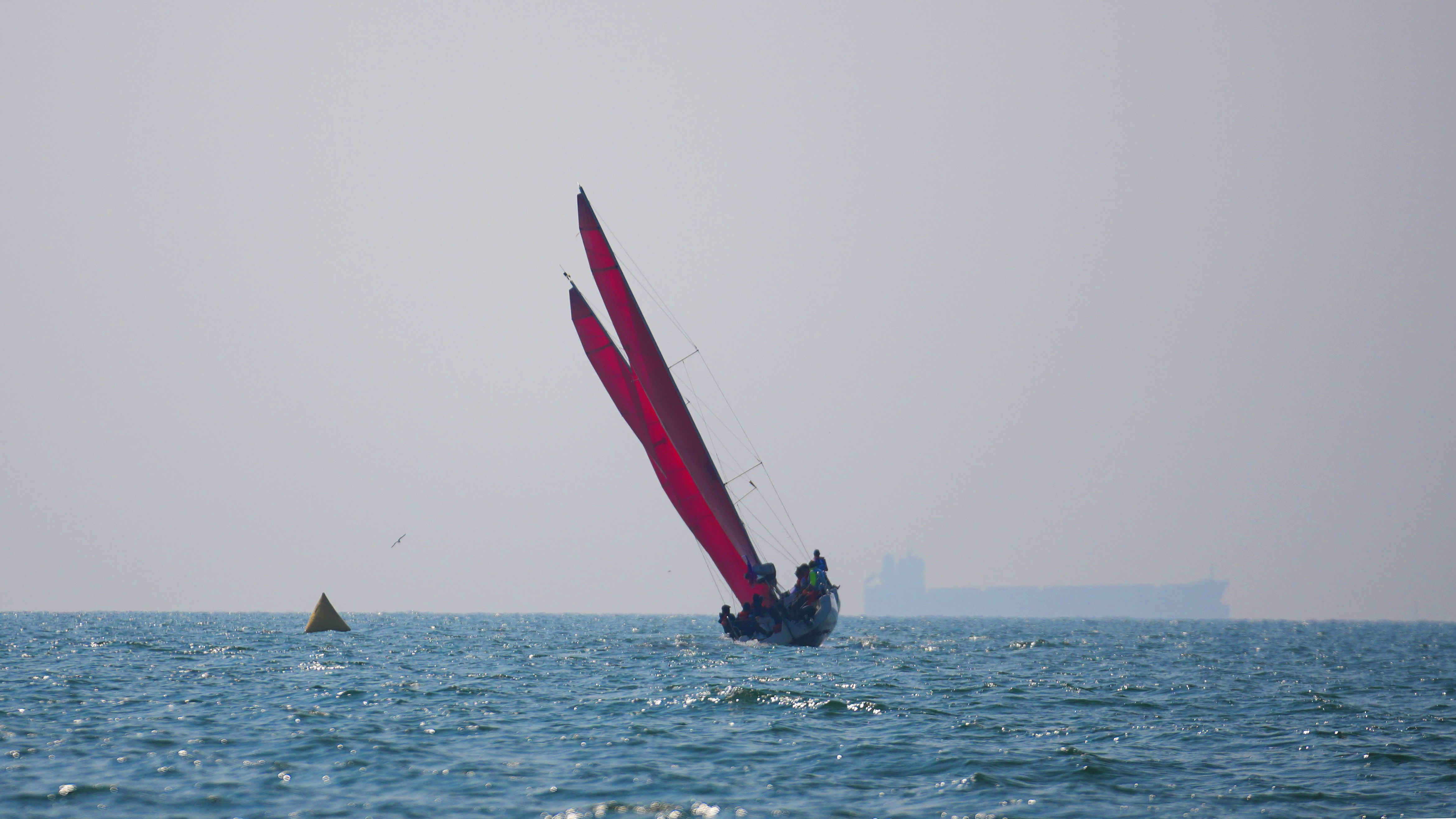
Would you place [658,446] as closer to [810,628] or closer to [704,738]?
[810,628]

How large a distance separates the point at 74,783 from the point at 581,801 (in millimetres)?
6065

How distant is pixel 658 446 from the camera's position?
37000 millimetres

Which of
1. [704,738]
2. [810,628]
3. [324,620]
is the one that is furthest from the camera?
[324,620]

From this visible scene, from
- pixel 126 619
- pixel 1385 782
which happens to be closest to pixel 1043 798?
pixel 1385 782

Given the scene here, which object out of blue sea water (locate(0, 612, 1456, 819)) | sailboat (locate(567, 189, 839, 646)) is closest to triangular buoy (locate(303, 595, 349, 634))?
blue sea water (locate(0, 612, 1456, 819))

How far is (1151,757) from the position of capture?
16.2m

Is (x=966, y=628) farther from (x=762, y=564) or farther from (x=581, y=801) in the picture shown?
(x=581, y=801)

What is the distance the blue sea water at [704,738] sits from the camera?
42.3ft

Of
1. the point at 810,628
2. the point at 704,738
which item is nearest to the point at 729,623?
the point at 810,628

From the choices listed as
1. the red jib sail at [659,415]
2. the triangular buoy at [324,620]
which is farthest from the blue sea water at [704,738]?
the triangular buoy at [324,620]

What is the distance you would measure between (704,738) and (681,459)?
20249mm

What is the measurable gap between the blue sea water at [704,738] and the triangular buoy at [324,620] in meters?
18.8

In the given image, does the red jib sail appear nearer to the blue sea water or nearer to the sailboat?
the sailboat

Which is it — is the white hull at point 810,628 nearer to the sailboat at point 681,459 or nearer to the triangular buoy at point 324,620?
the sailboat at point 681,459
